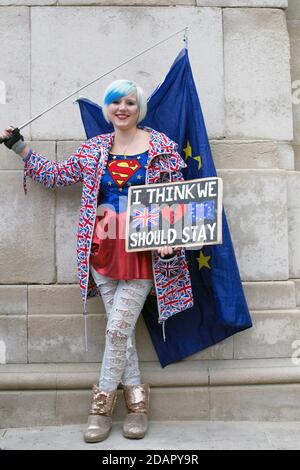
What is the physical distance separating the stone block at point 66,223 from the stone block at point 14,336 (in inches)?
17.2

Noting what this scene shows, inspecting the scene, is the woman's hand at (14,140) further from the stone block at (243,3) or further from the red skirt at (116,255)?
the stone block at (243,3)

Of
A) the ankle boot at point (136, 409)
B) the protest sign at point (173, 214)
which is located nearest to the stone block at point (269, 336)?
the ankle boot at point (136, 409)

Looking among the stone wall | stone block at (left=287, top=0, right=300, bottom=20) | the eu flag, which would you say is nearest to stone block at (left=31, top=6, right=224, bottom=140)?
the stone wall

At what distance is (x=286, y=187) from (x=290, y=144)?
0.33 metres

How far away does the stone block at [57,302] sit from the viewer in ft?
14.3

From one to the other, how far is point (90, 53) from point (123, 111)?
82cm

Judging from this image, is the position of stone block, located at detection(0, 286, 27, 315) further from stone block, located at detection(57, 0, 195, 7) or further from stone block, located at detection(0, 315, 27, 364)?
stone block, located at detection(57, 0, 195, 7)

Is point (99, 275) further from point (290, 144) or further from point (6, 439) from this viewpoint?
point (290, 144)

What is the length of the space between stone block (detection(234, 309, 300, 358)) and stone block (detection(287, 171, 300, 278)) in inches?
15.5

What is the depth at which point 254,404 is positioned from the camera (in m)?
4.22

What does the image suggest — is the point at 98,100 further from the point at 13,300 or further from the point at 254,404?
the point at 254,404

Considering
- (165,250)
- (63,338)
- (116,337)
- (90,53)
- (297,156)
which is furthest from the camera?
(297,156)

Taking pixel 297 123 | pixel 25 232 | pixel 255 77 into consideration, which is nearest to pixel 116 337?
pixel 25 232

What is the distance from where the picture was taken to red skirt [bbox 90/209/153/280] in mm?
3861
